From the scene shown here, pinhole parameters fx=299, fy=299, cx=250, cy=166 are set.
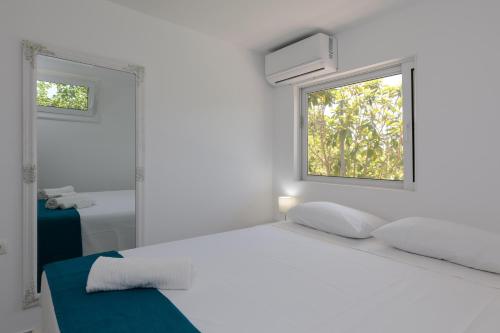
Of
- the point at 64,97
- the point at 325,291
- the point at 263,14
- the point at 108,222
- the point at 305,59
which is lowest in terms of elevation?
the point at 325,291

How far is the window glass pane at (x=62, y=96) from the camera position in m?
2.03

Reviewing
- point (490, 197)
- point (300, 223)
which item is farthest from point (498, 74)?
point (300, 223)

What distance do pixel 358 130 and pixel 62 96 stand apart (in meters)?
2.43

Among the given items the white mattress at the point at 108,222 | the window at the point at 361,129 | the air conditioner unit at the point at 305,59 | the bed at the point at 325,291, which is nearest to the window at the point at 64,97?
the white mattress at the point at 108,222

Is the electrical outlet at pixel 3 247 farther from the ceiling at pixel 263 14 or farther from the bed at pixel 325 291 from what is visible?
the ceiling at pixel 263 14

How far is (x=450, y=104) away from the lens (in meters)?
2.05

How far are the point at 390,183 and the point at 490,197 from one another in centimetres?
71

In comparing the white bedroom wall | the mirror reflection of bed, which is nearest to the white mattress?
the mirror reflection of bed

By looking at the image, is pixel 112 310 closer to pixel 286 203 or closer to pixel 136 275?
pixel 136 275

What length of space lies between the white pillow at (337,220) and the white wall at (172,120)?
2.93 ft

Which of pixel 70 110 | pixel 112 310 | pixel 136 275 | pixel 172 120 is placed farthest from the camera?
pixel 172 120

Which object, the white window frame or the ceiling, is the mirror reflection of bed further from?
the ceiling

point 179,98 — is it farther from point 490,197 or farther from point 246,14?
point 490,197

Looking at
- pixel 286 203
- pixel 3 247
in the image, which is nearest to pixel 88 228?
pixel 3 247
